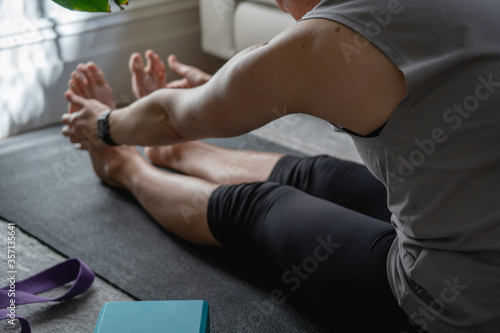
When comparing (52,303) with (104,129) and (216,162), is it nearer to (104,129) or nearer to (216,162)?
(104,129)

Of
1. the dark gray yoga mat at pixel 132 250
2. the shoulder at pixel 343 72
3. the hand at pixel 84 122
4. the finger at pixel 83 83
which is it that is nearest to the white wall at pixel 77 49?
the dark gray yoga mat at pixel 132 250

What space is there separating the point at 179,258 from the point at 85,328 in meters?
0.27

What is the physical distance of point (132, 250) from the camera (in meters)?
1.26

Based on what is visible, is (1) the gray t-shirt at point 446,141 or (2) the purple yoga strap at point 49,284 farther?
(2) the purple yoga strap at point 49,284

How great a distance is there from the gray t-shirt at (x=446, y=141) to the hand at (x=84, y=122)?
2.28 feet

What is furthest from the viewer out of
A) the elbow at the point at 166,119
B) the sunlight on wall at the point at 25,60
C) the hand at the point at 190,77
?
the sunlight on wall at the point at 25,60

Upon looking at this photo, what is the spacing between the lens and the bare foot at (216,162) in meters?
1.32

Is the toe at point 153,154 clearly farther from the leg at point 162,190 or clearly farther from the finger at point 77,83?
the finger at point 77,83

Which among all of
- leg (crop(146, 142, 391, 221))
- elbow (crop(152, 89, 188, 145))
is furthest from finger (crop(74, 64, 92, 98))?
elbow (crop(152, 89, 188, 145))

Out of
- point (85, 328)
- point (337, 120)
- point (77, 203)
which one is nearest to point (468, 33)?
point (337, 120)

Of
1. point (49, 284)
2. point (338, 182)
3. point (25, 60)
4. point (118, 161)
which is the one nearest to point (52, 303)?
point (49, 284)

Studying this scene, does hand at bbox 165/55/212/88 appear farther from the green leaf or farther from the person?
the green leaf

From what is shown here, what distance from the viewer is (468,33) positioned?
67 centimetres

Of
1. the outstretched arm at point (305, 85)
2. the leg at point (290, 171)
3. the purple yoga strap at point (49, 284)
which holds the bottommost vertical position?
the purple yoga strap at point (49, 284)
